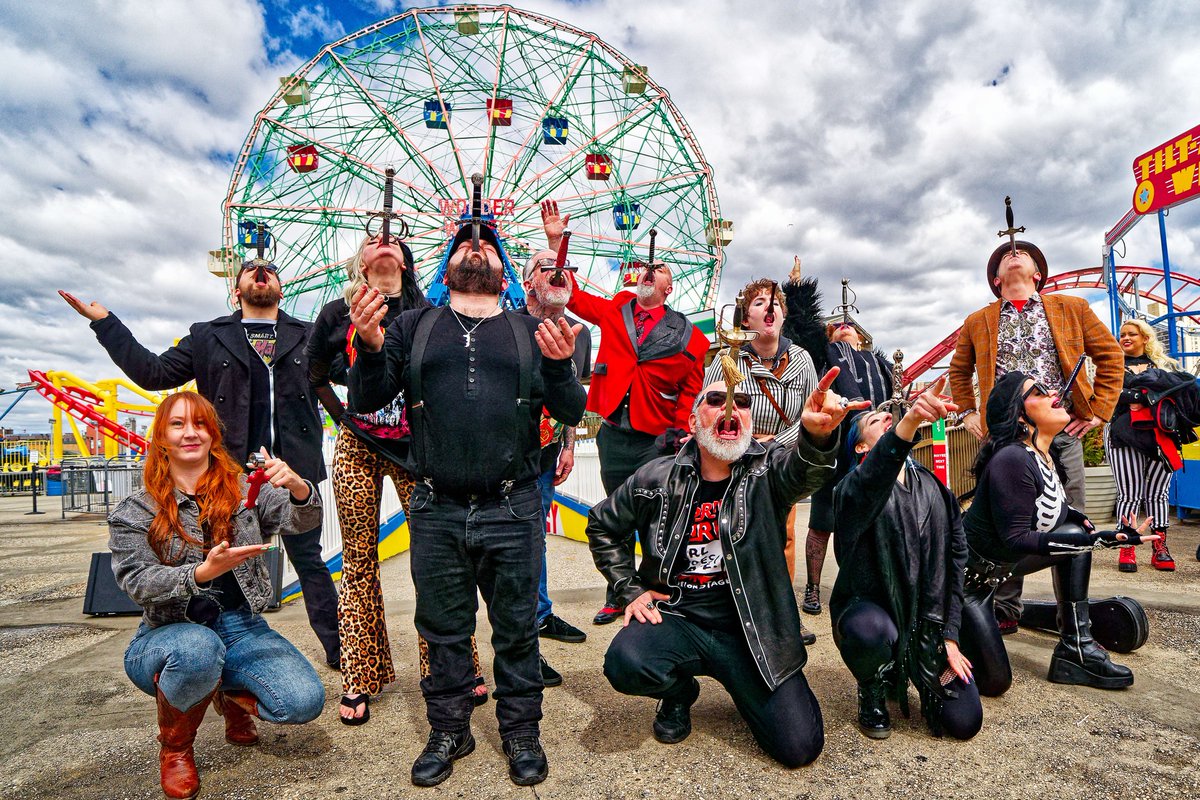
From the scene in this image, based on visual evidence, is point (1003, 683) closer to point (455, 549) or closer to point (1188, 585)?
point (455, 549)

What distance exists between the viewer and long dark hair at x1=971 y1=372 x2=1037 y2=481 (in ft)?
8.63

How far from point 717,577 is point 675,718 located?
0.53 metres

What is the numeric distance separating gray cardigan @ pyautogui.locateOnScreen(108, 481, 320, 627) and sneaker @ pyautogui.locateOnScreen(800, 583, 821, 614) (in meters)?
2.83

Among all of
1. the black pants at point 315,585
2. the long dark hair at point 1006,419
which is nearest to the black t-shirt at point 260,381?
the black pants at point 315,585

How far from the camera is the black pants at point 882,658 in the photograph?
2.22 meters

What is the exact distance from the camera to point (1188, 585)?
14.1 ft

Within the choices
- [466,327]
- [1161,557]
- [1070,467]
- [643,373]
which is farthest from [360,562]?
[1161,557]

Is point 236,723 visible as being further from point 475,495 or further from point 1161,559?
point 1161,559

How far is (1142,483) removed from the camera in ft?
15.3

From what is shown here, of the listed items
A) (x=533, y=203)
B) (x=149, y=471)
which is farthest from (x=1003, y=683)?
(x=533, y=203)

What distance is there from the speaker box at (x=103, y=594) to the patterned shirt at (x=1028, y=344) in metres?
5.51

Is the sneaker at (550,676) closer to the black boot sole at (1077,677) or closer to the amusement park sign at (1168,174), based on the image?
the black boot sole at (1077,677)

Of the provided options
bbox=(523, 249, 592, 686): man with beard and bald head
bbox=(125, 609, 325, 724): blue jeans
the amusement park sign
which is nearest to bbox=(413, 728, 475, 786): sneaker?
bbox=(125, 609, 325, 724): blue jeans

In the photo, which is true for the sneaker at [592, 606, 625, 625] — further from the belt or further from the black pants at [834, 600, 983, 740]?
the belt
